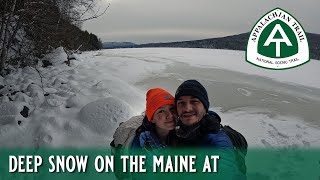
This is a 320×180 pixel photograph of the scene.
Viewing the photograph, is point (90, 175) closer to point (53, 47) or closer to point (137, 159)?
point (137, 159)

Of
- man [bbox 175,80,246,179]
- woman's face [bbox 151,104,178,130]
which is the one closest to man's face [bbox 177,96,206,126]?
man [bbox 175,80,246,179]

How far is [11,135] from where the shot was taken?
607 cm

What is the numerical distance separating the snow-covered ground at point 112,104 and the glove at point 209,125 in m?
3.78

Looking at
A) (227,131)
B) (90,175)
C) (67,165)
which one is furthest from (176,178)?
(90,175)

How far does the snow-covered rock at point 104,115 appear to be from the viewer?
636cm

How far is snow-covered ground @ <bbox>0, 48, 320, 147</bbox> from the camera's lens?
20.4 feet

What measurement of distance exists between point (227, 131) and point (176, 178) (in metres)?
0.54

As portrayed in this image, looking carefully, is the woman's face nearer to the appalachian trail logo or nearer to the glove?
the glove

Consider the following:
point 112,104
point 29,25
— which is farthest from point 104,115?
point 29,25

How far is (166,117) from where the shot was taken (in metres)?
2.88

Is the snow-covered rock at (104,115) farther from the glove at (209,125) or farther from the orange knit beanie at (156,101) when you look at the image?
the glove at (209,125)

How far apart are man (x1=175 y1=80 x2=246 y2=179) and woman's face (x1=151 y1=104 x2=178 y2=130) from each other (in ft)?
0.56

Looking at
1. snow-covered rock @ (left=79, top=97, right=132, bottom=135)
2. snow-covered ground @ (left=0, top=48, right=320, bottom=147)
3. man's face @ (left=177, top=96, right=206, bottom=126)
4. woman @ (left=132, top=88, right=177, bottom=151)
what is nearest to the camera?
man's face @ (left=177, top=96, right=206, bottom=126)

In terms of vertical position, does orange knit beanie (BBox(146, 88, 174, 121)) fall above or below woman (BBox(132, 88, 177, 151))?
above
